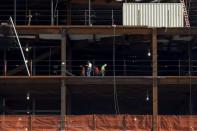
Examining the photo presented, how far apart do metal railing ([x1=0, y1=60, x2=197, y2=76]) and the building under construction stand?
7 cm

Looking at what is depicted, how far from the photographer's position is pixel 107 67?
48.7 meters

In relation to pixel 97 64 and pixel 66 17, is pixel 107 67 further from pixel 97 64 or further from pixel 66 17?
pixel 66 17

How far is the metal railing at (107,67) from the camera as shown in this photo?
1844 inches

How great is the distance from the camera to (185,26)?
146 ft

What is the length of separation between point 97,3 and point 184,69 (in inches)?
281

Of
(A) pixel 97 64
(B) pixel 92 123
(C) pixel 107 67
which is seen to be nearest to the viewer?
(B) pixel 92 123

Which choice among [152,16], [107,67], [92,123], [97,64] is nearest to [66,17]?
[97,64]

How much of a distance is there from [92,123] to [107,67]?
350 inches

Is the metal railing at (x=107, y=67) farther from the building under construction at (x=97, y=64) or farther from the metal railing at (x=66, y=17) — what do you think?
the metal railing at (x=66, y=17)

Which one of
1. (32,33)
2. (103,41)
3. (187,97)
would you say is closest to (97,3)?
(103,41)

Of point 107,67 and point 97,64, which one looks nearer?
point 107,67

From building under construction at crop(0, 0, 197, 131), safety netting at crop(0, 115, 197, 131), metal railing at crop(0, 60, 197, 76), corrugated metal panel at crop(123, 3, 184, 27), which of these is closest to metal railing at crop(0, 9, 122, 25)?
building under construction at crop(0, 0, 197, 131)

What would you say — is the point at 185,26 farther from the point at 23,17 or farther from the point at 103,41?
the point at 23,17

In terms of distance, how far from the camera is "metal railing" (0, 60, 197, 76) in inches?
1844
